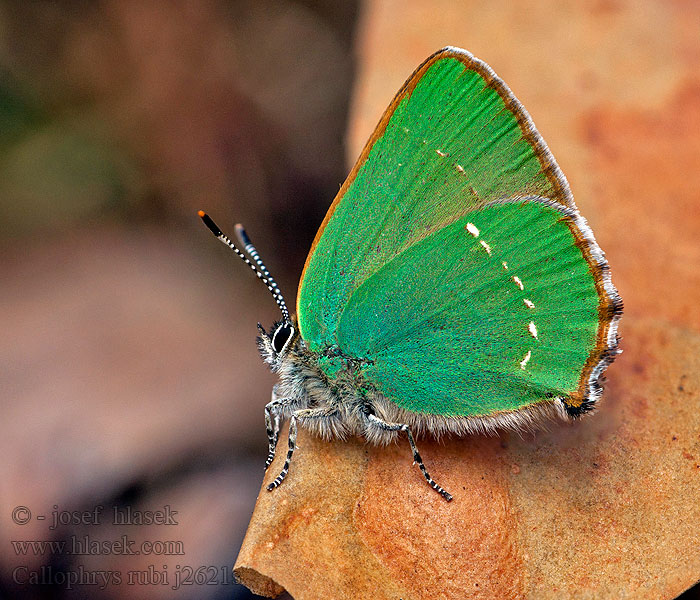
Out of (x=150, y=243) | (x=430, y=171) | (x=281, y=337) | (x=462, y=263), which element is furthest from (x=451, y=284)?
(x=150, y=243)

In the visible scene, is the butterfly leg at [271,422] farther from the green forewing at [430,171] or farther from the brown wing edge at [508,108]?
the brown wing edge at [508,108]

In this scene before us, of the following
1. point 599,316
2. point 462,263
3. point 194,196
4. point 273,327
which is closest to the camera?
point 599,316

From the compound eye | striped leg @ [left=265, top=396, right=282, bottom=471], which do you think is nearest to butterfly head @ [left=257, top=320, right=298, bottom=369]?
the compound eye

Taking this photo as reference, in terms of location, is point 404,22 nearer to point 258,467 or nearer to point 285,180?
A: point 285,180

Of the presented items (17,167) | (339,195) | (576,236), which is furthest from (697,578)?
(17,167)

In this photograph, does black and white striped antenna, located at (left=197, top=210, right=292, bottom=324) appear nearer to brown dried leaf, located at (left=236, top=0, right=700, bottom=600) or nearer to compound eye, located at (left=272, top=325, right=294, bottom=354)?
compound eye, located at (left=272, top=325, right=294, bottom=354)

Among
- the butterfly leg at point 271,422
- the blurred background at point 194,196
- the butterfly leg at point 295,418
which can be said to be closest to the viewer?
the butterfly leg at point 295,418

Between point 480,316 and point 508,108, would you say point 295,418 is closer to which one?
point 480,316

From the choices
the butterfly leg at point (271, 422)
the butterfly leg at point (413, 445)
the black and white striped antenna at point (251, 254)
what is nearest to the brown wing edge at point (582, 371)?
the butterfly leg at point (413, 445)
